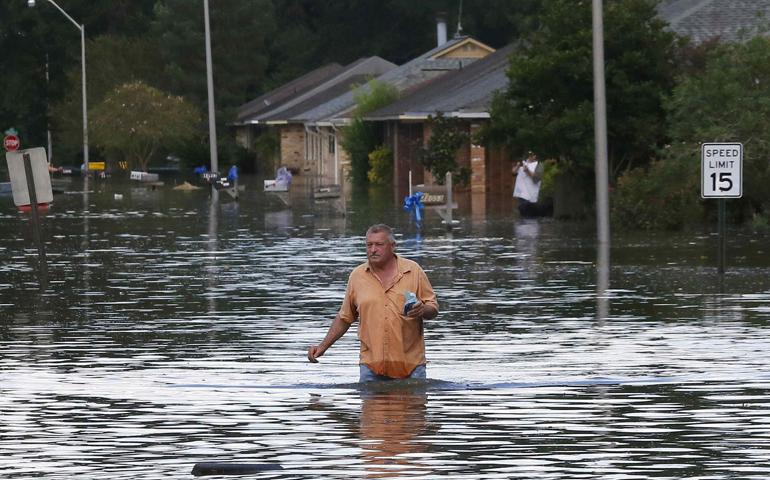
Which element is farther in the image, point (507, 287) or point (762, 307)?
point (507, 287)

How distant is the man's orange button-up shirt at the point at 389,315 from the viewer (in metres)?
11.0

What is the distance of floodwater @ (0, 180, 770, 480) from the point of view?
9.14m

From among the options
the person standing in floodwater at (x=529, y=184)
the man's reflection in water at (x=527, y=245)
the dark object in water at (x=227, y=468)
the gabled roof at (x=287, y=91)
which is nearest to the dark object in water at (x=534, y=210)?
the person standing in floodwater at (x=529, y=184)

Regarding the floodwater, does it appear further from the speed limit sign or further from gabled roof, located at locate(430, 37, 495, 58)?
gabled roof, located at locate(430, 37, 495, 58)

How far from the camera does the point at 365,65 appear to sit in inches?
3708

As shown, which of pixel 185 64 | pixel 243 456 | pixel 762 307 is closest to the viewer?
pixel 243 456

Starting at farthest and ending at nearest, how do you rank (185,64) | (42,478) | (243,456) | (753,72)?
(185,64)
(753,72)
(243,456)
(42,478)

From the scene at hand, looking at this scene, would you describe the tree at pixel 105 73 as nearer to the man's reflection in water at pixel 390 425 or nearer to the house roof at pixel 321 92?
the house roof at pixel 321 92

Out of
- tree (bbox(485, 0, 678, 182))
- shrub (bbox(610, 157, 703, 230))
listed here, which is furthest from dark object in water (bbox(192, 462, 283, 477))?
tree (bbox(485, 0, 678, 182))

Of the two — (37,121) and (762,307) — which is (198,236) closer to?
(762,307)

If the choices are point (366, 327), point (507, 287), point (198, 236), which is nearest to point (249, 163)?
point (198, 236)

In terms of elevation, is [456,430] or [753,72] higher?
[753,72]

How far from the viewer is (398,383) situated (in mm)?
11383

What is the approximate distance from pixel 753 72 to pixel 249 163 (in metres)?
71.2
